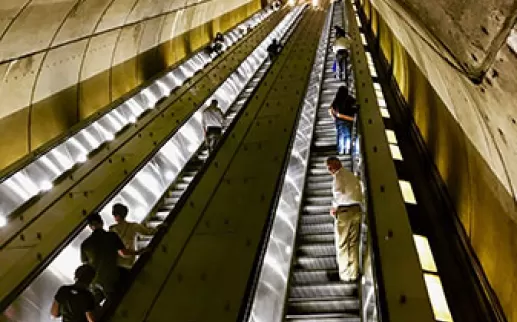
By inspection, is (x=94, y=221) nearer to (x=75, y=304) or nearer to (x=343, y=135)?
(x=75, y=304)

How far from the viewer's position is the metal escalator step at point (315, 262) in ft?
23.4

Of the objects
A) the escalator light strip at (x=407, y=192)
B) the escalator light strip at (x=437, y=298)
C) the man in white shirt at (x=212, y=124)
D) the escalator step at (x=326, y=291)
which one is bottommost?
the man in white shirt at (x=212, y=124)

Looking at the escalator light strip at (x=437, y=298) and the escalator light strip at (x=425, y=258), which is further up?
the escalator light strip at (x=437, y=298)

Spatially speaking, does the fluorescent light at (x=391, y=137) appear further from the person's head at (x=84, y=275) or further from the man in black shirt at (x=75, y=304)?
the man in black shirt at (x=75, y=304)

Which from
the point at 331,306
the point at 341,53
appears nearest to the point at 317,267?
the point at 331,306

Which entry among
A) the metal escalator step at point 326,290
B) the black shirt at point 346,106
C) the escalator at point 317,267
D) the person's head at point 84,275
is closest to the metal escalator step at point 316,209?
the escalator at point 317,267

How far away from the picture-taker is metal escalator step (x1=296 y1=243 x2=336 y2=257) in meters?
7.41

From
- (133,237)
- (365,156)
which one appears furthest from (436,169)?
(133,237)

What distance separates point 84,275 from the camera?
5.32m

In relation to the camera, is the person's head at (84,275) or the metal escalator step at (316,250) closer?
the person's head at (84,275)

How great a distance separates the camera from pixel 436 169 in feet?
Answer: 32.1

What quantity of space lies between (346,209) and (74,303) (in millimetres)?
2567

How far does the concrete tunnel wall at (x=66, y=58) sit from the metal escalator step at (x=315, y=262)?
4268mm

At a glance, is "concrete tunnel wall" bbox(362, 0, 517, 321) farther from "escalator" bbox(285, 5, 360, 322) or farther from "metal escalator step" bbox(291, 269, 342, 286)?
"metal escalator step" bbox(291, 269, 342, 286)
